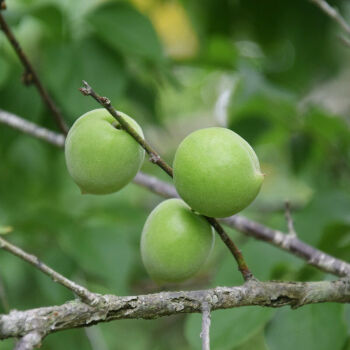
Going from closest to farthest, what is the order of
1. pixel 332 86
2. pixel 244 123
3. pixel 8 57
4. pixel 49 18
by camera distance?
1. pixel 49 18
2. pixel 8 57
3. pixel 244 123
4. pixel 332 86

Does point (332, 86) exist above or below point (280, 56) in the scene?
below

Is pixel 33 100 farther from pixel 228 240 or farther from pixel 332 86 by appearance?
pixel 332 86

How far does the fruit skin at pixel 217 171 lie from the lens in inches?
60.2

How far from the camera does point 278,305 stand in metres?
1.60

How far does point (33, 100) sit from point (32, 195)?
1057 millimetres

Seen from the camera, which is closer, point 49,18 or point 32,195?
point 49,18

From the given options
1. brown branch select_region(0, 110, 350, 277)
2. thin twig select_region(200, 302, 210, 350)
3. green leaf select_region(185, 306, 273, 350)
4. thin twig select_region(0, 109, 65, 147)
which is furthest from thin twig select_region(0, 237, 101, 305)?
thin twig select_region(0, 109, 65, 147)

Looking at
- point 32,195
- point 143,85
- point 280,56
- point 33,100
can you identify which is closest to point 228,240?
point 33,100

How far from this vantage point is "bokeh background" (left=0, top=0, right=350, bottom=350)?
7.45ft

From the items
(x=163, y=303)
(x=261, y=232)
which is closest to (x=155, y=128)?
(x=261, y=232)

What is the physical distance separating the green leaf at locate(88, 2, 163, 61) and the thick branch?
1483 millimetres

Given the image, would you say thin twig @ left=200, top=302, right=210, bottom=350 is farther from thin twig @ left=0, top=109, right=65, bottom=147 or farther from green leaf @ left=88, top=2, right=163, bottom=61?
green leaf @ left=88, top=2, right=163, bottom=61

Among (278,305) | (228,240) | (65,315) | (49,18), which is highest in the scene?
(49,18)

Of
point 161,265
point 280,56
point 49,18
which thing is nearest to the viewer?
point 161,265
